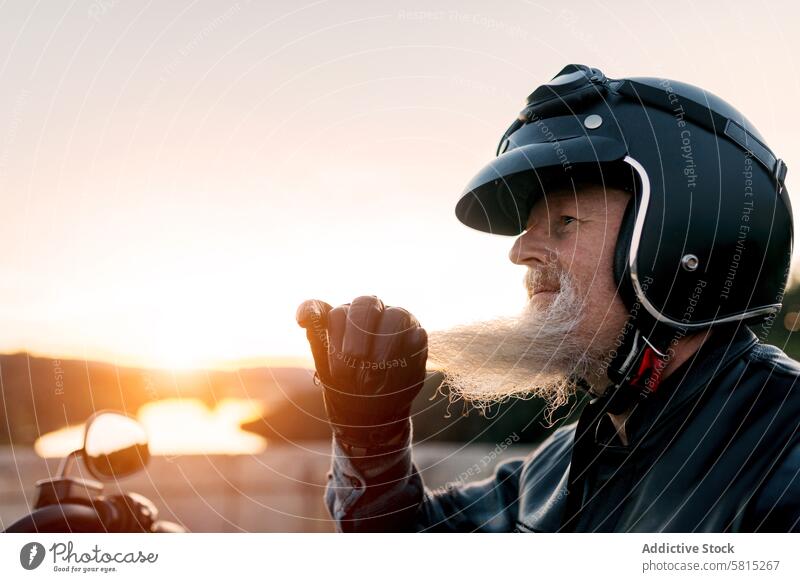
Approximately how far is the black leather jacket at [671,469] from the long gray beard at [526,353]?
14cm

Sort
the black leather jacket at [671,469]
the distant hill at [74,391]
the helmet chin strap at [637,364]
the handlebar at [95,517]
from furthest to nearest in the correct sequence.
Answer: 1. the distant hill at [74,391]
2. the helmet chin strap at [637,364]
3. the handlebar at [95,517]
4. the black leather jacket at [671,469]

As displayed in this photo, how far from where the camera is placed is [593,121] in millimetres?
1990

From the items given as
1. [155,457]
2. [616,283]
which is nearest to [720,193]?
[616,283]

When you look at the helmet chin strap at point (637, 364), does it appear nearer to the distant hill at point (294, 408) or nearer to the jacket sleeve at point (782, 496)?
the jacket sleeve at point (782, 496)

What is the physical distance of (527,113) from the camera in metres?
2.12

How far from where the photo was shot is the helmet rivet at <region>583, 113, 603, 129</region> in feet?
6.50

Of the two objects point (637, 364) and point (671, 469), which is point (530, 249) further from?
point (671, 469)

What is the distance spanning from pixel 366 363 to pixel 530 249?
0.58m

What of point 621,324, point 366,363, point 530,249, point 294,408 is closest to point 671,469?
point 621,324

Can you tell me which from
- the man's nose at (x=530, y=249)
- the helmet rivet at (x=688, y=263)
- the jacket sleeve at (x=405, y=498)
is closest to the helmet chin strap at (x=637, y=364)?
the helmet rivet at (x=688, y=263)

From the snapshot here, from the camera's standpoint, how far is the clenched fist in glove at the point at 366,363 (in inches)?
70.4

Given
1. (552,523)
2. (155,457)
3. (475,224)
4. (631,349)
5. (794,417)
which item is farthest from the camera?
(155,457)
